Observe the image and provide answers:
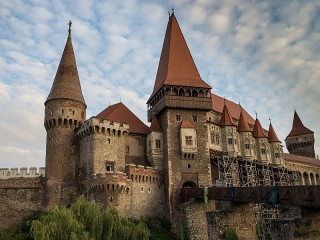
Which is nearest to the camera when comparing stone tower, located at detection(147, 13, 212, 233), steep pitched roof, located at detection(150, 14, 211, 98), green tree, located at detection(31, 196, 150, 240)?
green tree, located at detection(31, 196, 150, 240)

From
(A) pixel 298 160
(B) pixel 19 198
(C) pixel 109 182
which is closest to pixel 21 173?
(B) pixel 19 198

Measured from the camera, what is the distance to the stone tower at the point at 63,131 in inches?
1398

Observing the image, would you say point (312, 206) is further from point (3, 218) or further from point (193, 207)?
point (3, 218)

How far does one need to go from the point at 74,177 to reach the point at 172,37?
753 inches

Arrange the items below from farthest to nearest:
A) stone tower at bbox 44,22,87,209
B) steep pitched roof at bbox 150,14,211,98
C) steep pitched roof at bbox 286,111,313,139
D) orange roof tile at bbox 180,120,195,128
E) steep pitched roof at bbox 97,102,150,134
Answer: steep pitched roof at bbox 286,111,313,139, steep pitched roof at bbox 150,14,211,98, steep pitched roof at bbox 97,102,150,134, orange roof tile at bbox 180,120,195,128, stone tower at bbox 44,22,87,209

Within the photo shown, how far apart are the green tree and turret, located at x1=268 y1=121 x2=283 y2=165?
25919 millimetres

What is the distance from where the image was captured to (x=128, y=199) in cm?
3444

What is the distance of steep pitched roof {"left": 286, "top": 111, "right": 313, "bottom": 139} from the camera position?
71062 mm

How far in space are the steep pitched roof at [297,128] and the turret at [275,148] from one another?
23193 mm

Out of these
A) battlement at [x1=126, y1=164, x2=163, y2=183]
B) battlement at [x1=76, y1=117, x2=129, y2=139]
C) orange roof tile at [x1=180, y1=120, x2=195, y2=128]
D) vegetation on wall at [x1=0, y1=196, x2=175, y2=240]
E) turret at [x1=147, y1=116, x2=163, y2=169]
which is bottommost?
vegetation on wall at [x1=0, y1=196, x2=175, y2=240]

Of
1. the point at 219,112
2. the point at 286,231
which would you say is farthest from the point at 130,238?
the point at 219,112

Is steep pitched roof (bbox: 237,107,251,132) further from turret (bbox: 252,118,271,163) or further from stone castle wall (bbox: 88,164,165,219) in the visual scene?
stone castle wall (bbox: 88,164,165,219)

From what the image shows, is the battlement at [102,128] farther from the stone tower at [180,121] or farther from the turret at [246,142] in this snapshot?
the turret at [246,142]

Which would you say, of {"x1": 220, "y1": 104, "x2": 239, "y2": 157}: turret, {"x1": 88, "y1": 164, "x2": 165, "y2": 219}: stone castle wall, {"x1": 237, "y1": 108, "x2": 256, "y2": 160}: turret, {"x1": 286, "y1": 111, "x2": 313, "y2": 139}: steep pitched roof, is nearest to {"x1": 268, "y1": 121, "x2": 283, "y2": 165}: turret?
{"x1": 237, "y1": 108, "x2": 256, "y2": 160}: turret
